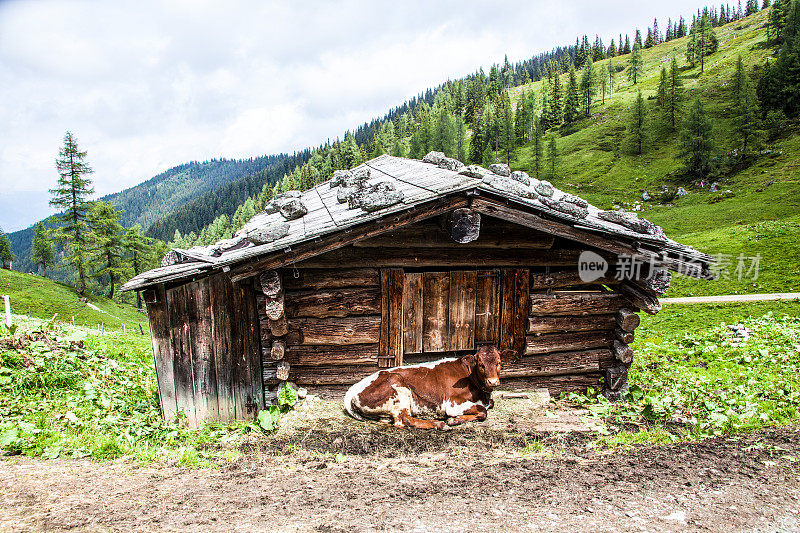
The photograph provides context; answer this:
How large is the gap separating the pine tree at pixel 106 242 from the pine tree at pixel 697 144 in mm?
80704

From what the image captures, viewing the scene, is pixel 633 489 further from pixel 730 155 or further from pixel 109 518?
pixel 730 155

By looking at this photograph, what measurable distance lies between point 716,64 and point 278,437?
139 m

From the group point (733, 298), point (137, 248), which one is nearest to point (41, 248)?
point (137, 248)

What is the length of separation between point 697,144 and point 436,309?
74.1 metres

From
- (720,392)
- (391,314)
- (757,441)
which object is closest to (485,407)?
(391,314)

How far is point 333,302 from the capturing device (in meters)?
7.25

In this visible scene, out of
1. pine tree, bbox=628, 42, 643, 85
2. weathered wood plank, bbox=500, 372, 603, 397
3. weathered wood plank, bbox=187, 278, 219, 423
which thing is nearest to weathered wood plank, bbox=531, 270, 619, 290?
weathered wood plank, bbox=500, 372, 603, 397

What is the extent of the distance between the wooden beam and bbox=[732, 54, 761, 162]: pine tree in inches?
3034

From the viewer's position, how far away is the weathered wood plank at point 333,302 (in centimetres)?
717

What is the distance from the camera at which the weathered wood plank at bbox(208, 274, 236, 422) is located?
7.16 meters

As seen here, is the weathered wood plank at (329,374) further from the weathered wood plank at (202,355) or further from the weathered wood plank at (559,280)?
the weathered wood plank at (559,280)

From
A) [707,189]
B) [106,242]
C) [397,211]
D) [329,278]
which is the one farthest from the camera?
[707,189]

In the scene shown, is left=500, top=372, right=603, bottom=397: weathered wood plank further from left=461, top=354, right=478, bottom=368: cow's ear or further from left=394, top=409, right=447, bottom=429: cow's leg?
left=394, top=409, right=447, bottom=429: cow's leg

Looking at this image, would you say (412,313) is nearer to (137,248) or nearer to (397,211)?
(397,211)
